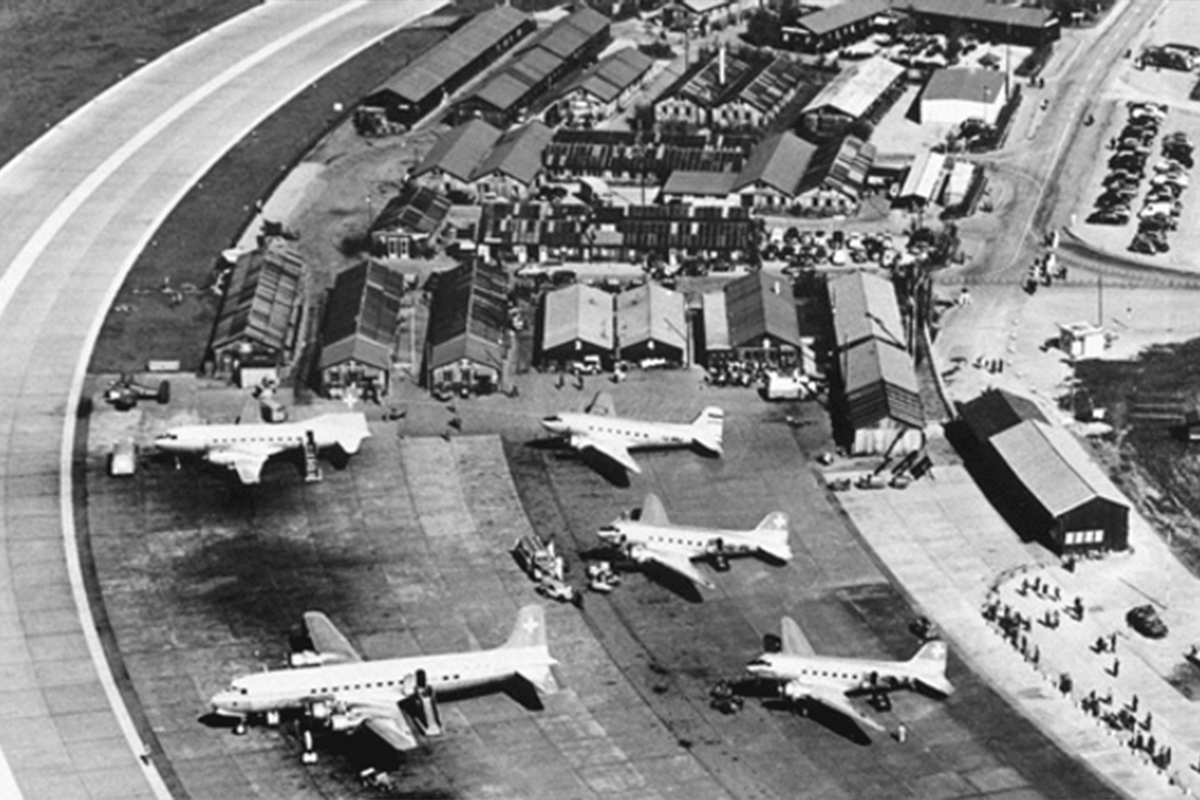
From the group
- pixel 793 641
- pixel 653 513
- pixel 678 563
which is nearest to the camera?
pixel 793 641

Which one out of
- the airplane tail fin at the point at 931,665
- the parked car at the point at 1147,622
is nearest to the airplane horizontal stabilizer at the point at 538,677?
the airplane tail fin at the point at 931,665

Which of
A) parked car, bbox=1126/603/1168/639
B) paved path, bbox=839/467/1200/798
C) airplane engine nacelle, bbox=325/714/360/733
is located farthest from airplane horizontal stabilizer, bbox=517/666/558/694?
parked car, bbox=1126/603/1168/639

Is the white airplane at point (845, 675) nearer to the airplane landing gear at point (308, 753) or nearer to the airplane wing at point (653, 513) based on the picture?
the airplane wing at point (653, 513)

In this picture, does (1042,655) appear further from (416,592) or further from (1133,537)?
(416,592)

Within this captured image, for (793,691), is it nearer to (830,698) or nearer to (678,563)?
(830,698)

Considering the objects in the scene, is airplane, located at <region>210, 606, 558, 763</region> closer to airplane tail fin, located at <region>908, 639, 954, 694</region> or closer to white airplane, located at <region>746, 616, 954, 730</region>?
white airplane, located at <region>746, 616, 954, 730</region>

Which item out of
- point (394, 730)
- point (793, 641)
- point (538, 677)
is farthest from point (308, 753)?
point (793, 641)
